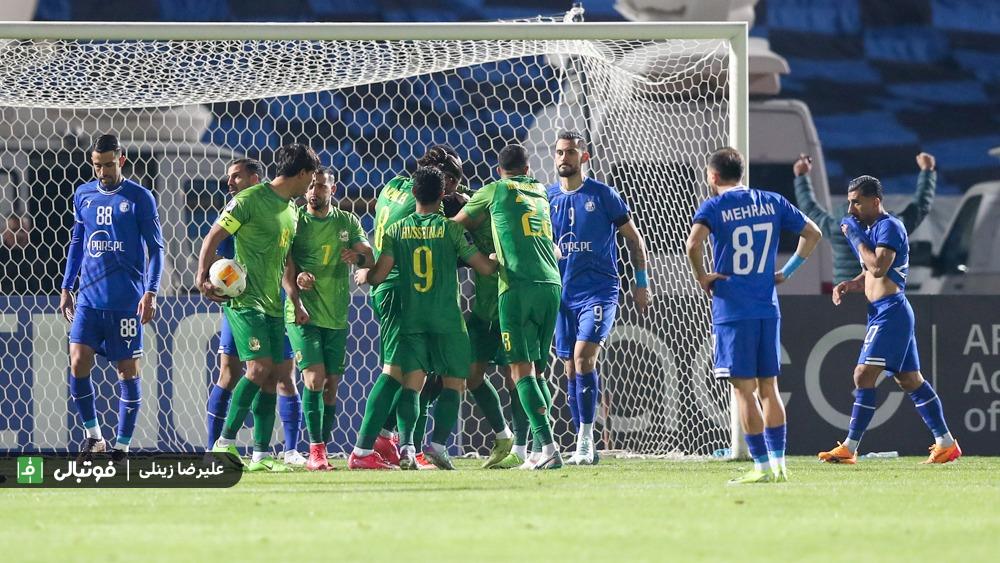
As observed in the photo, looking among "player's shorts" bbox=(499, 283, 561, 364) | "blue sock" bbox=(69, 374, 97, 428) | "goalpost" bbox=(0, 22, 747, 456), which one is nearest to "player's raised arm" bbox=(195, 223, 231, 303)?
"blue sock" bbox=(69, 374, 97, 428)

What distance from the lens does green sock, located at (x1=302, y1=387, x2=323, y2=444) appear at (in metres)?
10.1

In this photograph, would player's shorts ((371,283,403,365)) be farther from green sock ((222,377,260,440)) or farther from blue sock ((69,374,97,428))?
blue sock ((69,374,97,428))

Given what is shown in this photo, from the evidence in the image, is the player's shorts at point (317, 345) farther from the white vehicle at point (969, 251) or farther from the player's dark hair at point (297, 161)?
the white vehicle at point (969, 251)

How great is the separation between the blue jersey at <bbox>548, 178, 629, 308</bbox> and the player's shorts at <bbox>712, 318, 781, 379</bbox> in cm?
228

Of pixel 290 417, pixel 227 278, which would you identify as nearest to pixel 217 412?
pixel 290 417

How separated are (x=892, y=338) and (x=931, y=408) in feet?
1.72

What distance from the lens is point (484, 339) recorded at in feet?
34.4

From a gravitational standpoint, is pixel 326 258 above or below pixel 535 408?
above

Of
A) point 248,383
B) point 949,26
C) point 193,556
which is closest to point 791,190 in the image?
point 949,26

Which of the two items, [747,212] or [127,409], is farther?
[127,409]

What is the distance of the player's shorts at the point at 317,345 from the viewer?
33.2ft

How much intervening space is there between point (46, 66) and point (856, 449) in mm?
6356

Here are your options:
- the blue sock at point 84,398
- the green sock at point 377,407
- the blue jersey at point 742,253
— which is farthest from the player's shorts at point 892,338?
the blue sock at point 84,398

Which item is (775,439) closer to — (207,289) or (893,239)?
(893,239)
